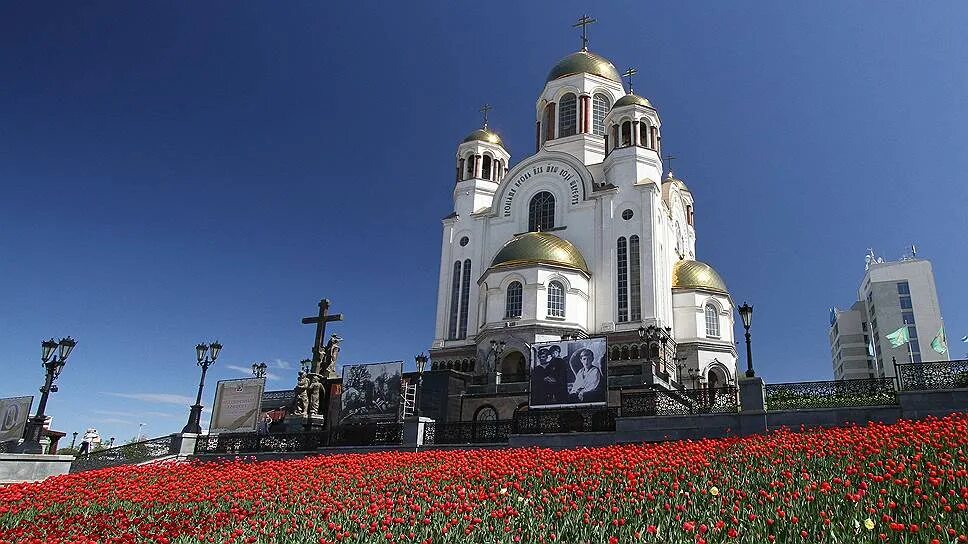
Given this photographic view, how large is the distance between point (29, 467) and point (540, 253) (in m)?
21.6

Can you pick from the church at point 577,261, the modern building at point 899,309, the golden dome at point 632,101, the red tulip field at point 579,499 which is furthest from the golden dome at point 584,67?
the modern building at point 899,309

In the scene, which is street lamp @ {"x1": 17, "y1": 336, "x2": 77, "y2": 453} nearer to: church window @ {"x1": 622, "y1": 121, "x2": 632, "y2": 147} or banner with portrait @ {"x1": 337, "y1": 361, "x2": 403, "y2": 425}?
banner with portrait @ {"x1": 337, "y1": 361, "x2": 403, "y2": 425}

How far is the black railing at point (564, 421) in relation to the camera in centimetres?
1581

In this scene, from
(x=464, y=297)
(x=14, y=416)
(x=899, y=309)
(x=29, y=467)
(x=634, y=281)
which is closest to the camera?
(x=29, y=467)

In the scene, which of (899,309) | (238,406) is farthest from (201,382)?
(899,309)

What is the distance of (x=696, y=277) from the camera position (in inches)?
1340

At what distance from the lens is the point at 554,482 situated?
9.13 m

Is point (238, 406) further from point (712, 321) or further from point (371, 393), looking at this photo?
point (712, 321)

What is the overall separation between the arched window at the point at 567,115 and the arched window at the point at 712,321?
45.8 feet

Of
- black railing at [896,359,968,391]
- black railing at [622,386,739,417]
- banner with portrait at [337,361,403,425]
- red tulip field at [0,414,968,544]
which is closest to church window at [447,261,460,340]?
banner with portrait at [337,361,403,425]

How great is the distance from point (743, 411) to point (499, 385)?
13112 mm

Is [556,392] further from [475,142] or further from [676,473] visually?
[475,142]

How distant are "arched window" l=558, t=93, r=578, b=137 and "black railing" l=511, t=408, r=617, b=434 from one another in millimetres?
26973

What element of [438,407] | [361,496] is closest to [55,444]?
[438,407]
